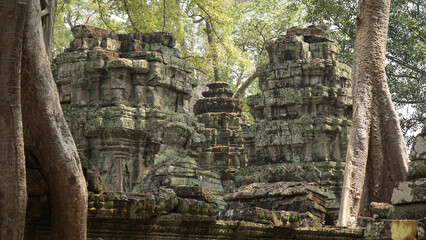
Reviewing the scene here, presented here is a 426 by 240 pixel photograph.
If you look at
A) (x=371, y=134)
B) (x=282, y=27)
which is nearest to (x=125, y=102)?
(x=371, y=134)

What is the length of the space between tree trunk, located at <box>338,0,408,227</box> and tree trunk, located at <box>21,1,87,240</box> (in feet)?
17.1

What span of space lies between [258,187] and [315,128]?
29.5 feet

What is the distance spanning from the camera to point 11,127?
4.64 metres

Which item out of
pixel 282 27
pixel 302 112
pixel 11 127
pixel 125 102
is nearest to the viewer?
pixel 11 127

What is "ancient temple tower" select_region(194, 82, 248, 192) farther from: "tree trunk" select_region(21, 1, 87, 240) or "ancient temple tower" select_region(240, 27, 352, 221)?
"tree trunk" select_region(21, 1, 87, 240)

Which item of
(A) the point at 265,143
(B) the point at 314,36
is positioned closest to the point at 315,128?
(A) the point at 265,143

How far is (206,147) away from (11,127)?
17.8 meters

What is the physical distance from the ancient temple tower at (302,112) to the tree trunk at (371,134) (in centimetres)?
747

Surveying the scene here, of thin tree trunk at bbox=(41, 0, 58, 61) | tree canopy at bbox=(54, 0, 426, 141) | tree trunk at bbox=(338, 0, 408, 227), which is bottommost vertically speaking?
tree trunk at bbox=(338, 0, 408, 227)

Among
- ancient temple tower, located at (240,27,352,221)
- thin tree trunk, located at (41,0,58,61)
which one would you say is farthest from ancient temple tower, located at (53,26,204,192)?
ancient temple tower, located at (240,27,352,221)

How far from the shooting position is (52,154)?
488cm

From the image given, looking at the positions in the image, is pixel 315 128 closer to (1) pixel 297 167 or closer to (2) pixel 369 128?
(1) pixel 297 167

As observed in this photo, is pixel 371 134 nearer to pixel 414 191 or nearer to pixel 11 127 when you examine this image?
pixel 414 191

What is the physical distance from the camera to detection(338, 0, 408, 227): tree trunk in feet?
32.2
